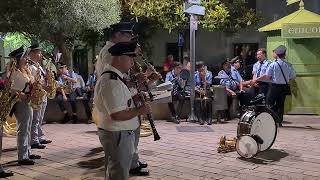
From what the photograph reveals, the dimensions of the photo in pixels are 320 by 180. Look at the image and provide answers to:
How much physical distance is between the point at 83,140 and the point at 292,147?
13.0 ft

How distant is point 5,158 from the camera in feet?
25.0

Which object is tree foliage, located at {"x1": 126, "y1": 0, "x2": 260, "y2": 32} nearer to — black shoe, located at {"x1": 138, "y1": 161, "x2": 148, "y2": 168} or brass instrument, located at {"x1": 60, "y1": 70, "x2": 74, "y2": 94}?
brass instrument, located at {"x1": 60, "y1": 70, "x2": 74, "y2": 94}

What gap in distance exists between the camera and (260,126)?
7.12 m

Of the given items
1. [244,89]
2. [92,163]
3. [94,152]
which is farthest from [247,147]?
[244,89]

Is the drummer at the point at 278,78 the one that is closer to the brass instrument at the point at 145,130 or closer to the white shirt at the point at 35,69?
the brass instrument at the point at 145,130

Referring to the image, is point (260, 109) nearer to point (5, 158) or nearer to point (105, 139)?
point (105, 139)

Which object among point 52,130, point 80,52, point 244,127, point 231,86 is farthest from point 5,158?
point 80,52

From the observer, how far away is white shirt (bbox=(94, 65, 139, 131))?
13.5 ft

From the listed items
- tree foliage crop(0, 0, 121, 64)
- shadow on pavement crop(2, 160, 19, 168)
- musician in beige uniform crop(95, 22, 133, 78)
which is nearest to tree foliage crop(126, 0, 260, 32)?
tree foliage crop(0, 0, 121, 64)

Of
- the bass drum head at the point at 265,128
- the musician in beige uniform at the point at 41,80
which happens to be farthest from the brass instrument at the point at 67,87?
the bass drum head at the point at 265,128

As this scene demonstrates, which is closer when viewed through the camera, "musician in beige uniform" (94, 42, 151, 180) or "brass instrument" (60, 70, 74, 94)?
"musician in beige uniform" (94, 42, 151, 180)

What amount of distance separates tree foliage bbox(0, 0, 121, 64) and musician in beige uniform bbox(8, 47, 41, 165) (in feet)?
18.4

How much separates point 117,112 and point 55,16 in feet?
29.8

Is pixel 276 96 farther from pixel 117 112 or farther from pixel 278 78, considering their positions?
pixel 117 112
